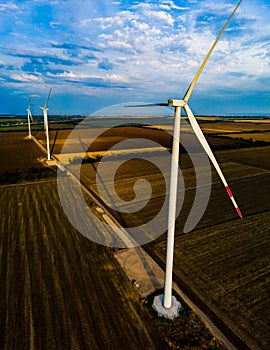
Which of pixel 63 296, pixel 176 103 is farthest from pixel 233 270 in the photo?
pixel 176 103

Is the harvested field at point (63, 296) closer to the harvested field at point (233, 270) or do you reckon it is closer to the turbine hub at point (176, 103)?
the harvested field at point (233, 270)

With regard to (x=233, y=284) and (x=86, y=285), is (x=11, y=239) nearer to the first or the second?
(x=86, y=285)

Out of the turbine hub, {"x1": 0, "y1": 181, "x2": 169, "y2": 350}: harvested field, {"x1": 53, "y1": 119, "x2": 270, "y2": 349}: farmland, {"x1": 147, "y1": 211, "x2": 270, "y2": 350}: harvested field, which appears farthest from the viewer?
{"x1": 53, "y1": 119, "x2": 270, "y2": 349}: farmland

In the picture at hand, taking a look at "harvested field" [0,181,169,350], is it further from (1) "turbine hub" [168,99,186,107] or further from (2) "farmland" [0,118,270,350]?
(1) "turbine hub" [168,99,186,107]

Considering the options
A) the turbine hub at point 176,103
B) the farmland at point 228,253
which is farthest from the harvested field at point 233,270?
the turbine hub at point 176,103

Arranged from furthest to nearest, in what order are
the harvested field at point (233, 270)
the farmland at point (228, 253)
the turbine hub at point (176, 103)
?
the farmland at point (228, 253), the harvested field at point (233, 270), the turbine hub at point (176, 103)

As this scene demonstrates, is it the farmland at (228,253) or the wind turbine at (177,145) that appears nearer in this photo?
the wind turbine at (177,145)

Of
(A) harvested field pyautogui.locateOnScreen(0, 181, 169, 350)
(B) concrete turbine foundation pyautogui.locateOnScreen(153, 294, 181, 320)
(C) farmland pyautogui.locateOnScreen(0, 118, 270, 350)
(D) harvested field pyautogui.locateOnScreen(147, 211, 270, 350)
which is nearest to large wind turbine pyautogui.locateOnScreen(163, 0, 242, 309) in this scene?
(B) concrete turbine foundation pyautogui.locateOnScreen(153, 294, 181, 320)

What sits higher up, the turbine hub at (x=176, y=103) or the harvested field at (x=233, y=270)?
the turbine hub at (x=176, y=103)
